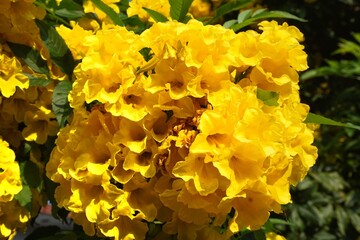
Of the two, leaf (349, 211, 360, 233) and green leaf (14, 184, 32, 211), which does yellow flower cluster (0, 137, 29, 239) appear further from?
leaf (349, 211, 360, 233)

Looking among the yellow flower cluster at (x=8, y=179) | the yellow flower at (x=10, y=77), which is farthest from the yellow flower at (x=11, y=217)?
the yellow flower at (x=10, y=77)

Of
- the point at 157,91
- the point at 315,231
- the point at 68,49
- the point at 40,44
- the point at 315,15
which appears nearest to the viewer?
the point at 157,91

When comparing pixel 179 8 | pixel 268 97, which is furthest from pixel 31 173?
pixel 268 97

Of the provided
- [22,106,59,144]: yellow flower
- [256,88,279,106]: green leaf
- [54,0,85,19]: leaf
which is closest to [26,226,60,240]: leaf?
[22,106,59,144]: yellow flower

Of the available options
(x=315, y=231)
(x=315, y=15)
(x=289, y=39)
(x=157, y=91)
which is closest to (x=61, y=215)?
(x=157, y=91)

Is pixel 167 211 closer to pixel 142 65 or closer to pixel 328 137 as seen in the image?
pixel 142 65

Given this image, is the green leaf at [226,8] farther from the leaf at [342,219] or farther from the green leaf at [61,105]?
the leaf at [342,219]
